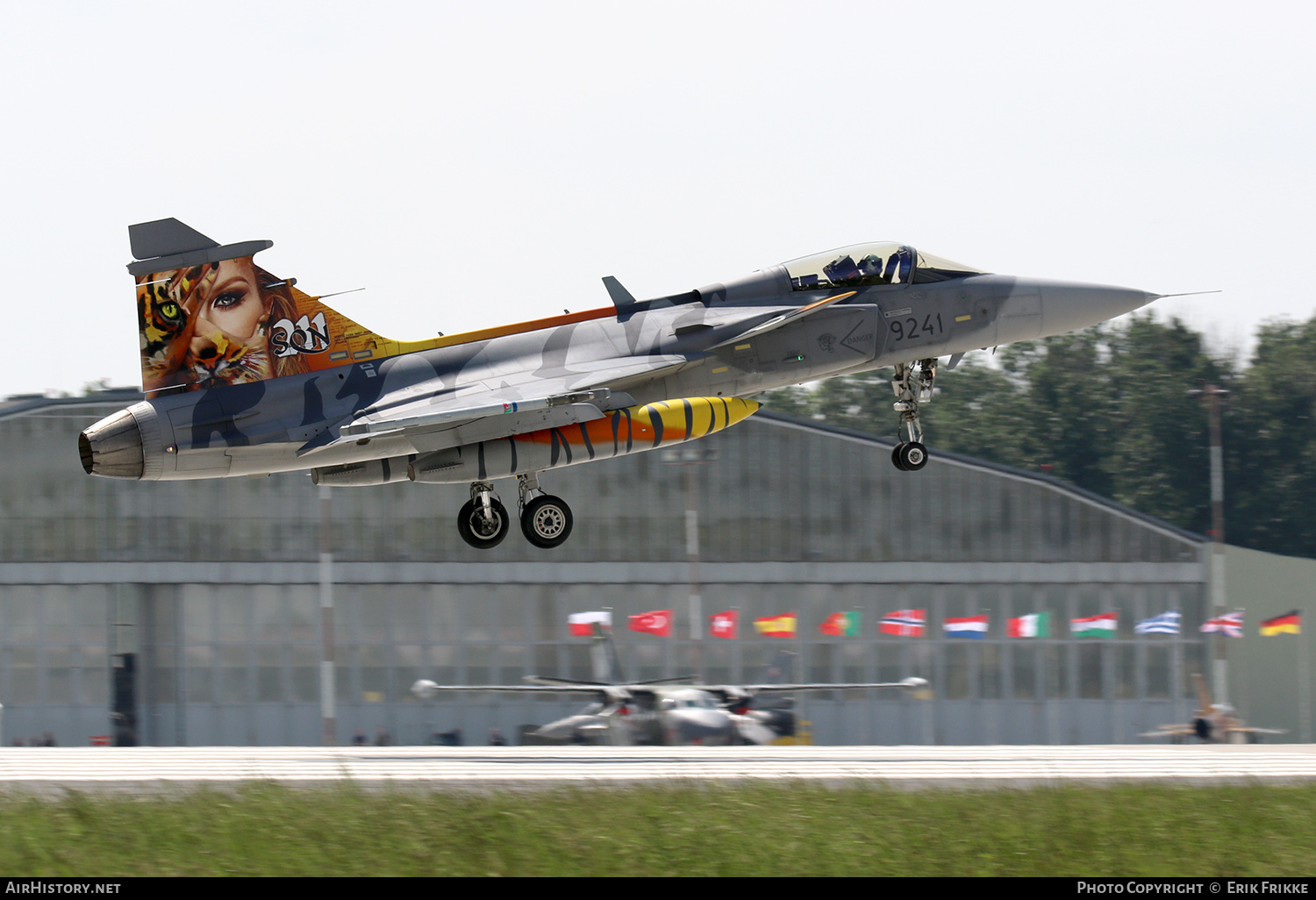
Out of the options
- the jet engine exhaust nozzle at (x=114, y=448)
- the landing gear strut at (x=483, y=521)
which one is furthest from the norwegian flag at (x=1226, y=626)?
the jet engine exhaust nozzle at (x=114, y=448)

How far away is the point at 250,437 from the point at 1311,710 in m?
38.6

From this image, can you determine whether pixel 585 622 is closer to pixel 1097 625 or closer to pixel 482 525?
pixel 1097 625

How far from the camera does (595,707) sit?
1373 inches

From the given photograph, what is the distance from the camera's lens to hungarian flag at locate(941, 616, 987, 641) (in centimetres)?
4188

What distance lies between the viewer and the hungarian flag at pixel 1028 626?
42.3m

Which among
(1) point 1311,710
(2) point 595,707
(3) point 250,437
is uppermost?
(3) point 250,437

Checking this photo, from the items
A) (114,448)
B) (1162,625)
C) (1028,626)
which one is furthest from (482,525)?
(1162,625)

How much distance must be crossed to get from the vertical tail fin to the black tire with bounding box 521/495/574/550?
3757 millimetres

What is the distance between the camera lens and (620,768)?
2066 cm

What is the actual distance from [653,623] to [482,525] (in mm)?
19778

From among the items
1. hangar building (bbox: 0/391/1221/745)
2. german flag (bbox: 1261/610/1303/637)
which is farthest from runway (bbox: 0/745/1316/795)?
german flag (bbox: 1261/610/1303/637)

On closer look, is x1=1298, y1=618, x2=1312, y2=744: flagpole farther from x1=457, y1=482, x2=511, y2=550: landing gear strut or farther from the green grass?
x1=457, y1=482, x2=511, y2=550: landing gear strut

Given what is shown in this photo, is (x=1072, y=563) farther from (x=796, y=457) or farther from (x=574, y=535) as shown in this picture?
(x=574, y=535)
